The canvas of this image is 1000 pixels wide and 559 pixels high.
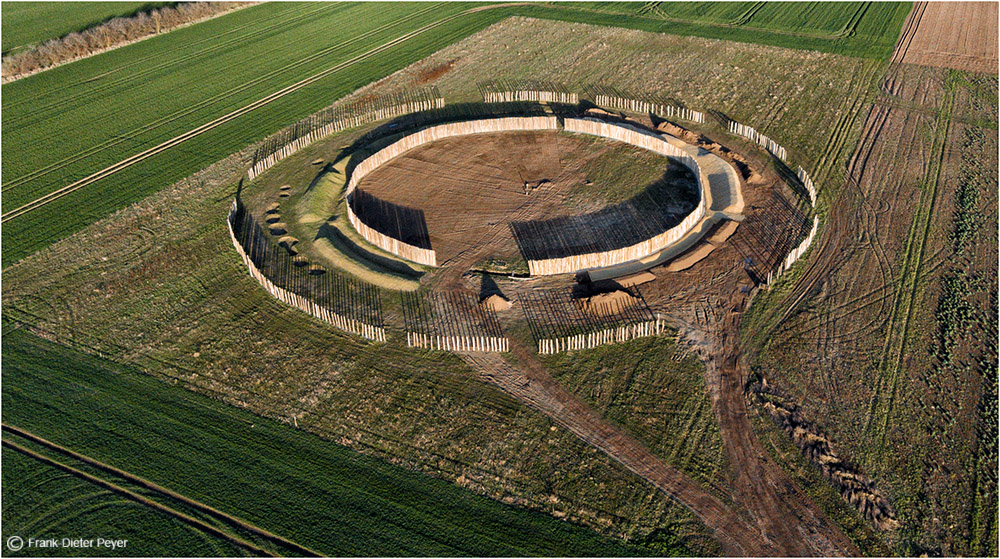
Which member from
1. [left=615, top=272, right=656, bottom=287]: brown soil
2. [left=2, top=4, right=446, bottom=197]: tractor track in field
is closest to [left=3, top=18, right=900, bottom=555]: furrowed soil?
[left=615, top=272, right=656, bottom=287]: brown soil

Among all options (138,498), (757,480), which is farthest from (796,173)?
(138,498)

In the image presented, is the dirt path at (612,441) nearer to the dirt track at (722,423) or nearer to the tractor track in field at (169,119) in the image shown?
the dirt track at (722,423)

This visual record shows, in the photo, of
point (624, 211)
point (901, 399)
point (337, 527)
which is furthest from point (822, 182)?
point (337, 527)

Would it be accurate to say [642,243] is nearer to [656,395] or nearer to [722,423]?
[656,395]

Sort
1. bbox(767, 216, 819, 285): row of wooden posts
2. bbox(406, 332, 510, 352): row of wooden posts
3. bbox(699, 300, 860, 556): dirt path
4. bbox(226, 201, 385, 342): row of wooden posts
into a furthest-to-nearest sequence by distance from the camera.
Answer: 1. bbox(767, 216, 819, 285): row of wooden posts
2. bbox(226, 201, 385, 342): row of wooden posts
3. bbox(406, 332, 510, 352): row of wooden posts
4. bbox(699, 300, 860, 556): dirt path

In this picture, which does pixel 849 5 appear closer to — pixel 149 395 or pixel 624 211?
pixel 624 211

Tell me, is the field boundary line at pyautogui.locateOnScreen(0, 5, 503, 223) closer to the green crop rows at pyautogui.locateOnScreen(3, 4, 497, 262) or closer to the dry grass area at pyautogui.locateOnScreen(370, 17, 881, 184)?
the green crop rows at pyautogui.locateOnScreen(3, 4, 497, 262)
